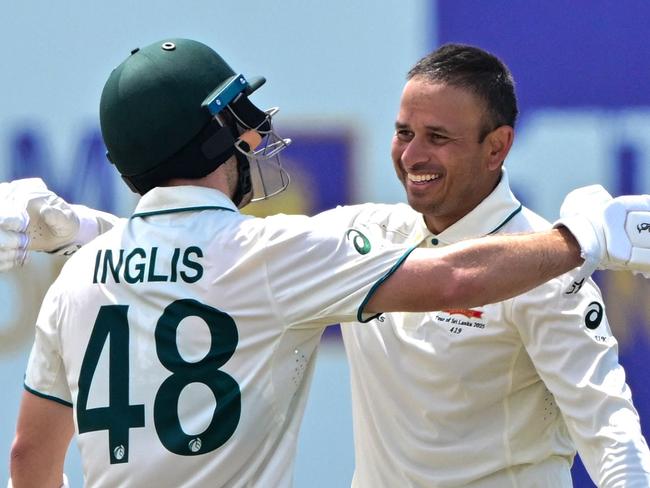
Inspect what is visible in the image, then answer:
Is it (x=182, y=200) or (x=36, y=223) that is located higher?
(x=182, y=200)

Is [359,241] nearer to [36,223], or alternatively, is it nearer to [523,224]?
[523,224]

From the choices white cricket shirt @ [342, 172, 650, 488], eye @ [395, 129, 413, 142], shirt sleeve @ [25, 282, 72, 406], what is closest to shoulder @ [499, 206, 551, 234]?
white cricket shirt @ [342, 172, 650, 488]

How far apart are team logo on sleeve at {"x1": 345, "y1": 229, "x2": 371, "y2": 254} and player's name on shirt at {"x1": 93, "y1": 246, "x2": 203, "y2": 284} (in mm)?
241

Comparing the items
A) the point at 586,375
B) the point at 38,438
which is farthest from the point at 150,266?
the point at 586,375

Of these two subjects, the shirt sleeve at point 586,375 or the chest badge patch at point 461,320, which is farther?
the chest badge patch at point 461,320

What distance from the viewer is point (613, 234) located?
2006 mm

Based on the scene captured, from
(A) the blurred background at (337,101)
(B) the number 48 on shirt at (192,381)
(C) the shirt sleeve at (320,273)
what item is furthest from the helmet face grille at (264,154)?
(A) the blurred background at (337,101)

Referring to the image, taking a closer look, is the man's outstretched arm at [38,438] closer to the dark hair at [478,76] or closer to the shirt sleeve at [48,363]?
the shirt sleeve at [48,363]

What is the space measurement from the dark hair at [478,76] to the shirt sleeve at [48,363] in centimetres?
94

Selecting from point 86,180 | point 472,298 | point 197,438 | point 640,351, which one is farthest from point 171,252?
point 640,351

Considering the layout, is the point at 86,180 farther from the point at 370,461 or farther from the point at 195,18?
the point at 370,461

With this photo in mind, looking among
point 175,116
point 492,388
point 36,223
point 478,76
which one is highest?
point 175,116

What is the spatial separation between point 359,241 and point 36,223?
80 cm

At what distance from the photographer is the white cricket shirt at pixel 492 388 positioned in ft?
7.68
